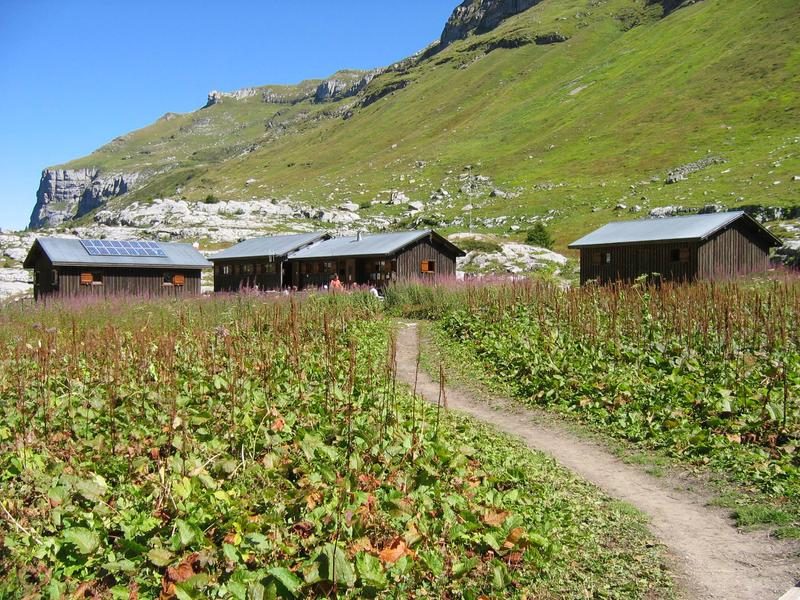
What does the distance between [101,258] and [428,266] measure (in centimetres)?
2044

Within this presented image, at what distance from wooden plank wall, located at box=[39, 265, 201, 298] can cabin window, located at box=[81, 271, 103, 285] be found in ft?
0.58

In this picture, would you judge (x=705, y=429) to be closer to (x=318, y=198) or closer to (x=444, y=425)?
(x=444, y=425)

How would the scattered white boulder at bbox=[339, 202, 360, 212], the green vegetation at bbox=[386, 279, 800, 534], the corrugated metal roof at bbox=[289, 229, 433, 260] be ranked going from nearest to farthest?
1. the green vegetation at bbox=[386, 279, 800, 534]
2. the corrugated metal roof at bbox=[289, 229, 433, 260]
3. the scattered white boulder at bbox=[339, 202, 360, 212]

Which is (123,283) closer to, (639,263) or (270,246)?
(270,246)

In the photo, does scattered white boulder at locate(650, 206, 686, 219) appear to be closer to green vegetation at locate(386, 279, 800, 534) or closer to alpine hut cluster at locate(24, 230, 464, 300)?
alpine hut cluster at locate(24, 230, 464, 300)

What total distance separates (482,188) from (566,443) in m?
82.1

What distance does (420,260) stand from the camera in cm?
4172

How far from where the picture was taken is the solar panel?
1634 inches

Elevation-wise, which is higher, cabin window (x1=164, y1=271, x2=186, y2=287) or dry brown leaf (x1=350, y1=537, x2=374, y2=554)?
cabin window (x1=164, y1=271, x2=186, y2=287)

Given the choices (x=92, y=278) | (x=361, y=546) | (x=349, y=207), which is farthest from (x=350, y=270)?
(x=349, y=207)

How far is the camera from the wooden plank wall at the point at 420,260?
4085 cm

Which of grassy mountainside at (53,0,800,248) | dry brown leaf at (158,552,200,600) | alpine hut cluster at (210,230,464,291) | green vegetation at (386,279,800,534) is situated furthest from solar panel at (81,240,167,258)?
dry brown leaf at (158,552,200,600)

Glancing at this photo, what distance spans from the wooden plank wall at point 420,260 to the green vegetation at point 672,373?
22.7 meters

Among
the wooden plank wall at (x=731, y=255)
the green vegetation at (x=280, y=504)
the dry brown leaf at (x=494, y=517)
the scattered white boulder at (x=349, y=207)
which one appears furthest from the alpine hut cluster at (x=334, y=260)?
the scattered white boulder at (x=349, y=207)
